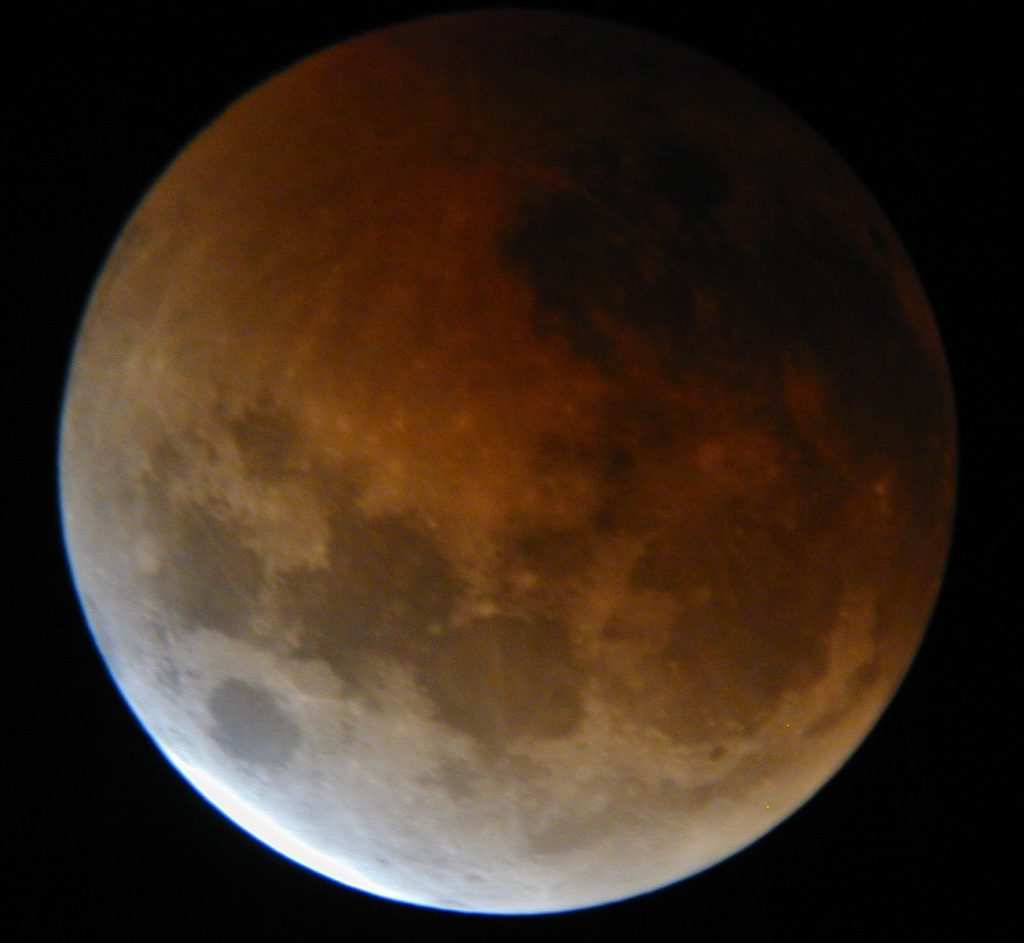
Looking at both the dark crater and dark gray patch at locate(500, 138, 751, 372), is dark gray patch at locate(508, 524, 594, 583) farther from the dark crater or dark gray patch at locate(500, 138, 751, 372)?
dark gray patch at locate(500, 138, 751, 372)

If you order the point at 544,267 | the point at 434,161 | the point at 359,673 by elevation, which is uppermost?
the point at 434,161

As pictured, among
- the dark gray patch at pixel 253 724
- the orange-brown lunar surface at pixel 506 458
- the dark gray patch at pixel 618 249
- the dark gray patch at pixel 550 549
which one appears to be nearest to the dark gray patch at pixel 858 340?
the orange-brown lunar surface at pixel 506 458

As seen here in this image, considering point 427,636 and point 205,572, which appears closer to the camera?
point 427,636

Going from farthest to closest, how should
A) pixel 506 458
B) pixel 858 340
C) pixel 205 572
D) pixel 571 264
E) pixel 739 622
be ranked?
pixel 858 340, pixel 205 572, pixel 739 622, pixel 571 264, pixel 506 458

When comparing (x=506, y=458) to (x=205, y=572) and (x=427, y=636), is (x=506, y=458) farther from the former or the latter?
(x=205, y=572)

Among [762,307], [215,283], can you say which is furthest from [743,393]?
[215,283]

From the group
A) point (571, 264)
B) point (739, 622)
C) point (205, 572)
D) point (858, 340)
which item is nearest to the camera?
point (571, 264)

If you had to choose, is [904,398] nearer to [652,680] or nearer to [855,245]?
[855,245]

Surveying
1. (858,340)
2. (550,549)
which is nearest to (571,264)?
(550,549)
